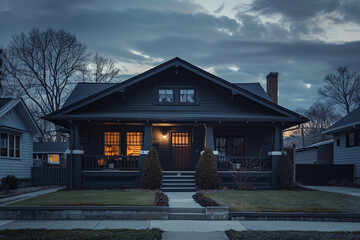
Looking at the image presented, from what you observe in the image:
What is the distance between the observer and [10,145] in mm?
19922

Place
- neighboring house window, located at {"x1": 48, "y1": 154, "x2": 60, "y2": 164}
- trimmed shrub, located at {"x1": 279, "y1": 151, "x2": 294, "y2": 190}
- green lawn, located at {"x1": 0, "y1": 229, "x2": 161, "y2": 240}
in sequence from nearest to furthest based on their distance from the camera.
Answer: green lawn, located at {"x1": 0, "y1": 229, "x2": 161, "y2": 240}
trimmed shrub, located at {"x1": 279, "y1": 151, "x2": 294, "y2": 190}
neighboring house window, located at {"x1": 48, "y1": 154, "x2": 60, "y2": 164}

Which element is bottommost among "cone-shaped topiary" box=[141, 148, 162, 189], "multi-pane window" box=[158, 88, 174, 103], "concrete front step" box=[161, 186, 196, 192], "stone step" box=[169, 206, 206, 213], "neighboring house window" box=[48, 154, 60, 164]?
"neighboring house window" box=[48, 154, 60, 164]

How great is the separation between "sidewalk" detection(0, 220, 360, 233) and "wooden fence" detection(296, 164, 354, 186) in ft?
42.3

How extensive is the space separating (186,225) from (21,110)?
614 inches

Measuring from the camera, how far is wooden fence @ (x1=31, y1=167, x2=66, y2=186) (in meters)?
20.3

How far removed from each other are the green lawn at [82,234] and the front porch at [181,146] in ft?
30.2

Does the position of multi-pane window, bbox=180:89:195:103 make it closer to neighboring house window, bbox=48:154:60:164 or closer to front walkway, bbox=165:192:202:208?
front walkway, bbox=165:192:202:208

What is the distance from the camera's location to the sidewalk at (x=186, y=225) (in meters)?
8.87

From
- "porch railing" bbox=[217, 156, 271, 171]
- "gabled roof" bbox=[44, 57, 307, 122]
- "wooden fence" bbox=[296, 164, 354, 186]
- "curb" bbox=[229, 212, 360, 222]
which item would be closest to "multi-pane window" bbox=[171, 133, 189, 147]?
"porch railing" bbox=[217, 156, 271, 171]

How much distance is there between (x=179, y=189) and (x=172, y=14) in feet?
53.9

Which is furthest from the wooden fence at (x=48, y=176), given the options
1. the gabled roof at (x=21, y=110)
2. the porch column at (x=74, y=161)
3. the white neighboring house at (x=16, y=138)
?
the porch column at (x=74, y=161)

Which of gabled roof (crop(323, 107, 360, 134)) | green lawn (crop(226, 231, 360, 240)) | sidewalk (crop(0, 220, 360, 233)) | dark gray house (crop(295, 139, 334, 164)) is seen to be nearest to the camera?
green lawn (crop(226, 231, 360, 240))

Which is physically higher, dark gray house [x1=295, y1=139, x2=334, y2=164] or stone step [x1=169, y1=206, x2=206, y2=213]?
dark gray house [x1=295, y1=139, x2=334, y2=164]

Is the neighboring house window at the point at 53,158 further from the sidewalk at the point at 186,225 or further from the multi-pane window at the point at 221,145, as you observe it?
the sidewalk at the point at 186,225
